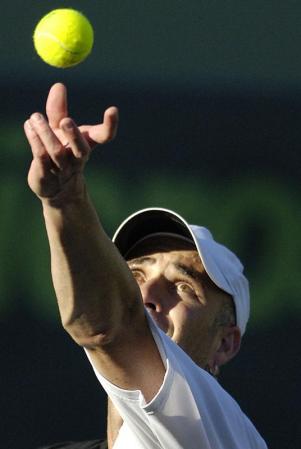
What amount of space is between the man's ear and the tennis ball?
80cm

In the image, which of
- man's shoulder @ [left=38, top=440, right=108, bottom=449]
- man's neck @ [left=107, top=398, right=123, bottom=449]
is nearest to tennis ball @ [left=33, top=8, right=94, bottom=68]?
man's neck @ [left=107, top=398, right=123, bottom=449]

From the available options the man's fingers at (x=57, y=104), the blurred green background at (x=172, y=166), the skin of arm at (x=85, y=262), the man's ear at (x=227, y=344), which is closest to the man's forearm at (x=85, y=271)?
the skin of arm at (x=85, y=262)

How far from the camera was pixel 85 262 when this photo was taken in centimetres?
181

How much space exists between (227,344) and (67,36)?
0.89 m

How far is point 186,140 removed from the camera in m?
3.36

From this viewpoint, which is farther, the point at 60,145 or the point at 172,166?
the point at 172,166

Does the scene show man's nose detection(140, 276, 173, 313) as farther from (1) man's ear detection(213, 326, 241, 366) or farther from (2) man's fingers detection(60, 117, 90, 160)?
(2) man's fingers detection(60, 117, 90, 160)

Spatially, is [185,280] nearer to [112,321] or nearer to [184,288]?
[184,288]

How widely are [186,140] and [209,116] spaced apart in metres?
0.09

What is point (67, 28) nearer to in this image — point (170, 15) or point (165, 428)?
point (165, 428)

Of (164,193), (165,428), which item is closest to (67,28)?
(165,428)

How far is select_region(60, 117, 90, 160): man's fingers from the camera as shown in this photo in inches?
66.7

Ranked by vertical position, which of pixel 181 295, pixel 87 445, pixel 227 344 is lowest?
pixel 87 445

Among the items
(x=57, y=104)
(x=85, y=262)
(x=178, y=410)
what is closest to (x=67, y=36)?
(x=57, y=104)
